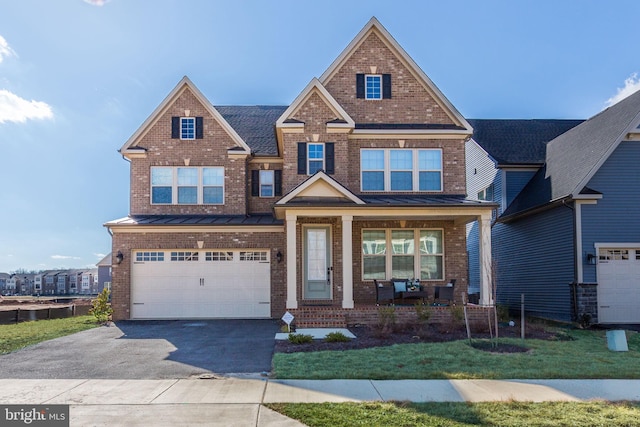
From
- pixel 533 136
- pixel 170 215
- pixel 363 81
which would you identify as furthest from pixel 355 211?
pixel 533 136

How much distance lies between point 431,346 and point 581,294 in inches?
275

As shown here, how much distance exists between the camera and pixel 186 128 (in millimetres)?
18188

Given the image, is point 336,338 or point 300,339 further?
point 336,338

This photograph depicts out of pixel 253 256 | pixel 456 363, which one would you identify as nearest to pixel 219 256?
pixel 253 256

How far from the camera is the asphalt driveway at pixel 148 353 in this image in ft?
28.2

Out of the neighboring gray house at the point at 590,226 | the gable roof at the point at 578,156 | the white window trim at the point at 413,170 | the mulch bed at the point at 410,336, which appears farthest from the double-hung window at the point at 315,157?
the gable roof at the point at 578,156

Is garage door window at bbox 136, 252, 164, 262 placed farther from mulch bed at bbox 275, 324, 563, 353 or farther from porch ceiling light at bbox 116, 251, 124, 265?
mulch bed at bbox 275, 324, 563, 353

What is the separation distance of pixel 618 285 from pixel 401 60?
32.4 ft

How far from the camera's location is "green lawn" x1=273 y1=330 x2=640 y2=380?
26.7 ft

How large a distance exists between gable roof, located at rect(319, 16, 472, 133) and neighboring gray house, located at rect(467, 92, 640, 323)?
3.87m

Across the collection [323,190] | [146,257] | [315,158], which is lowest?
[146,257]

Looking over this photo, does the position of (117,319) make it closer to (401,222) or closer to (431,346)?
(401,222)

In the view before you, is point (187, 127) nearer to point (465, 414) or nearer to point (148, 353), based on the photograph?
point (148, 353)

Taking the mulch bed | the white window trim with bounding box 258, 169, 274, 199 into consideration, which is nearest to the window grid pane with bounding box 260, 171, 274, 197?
the white window trim with bounding box 258, 169, 274, 199
